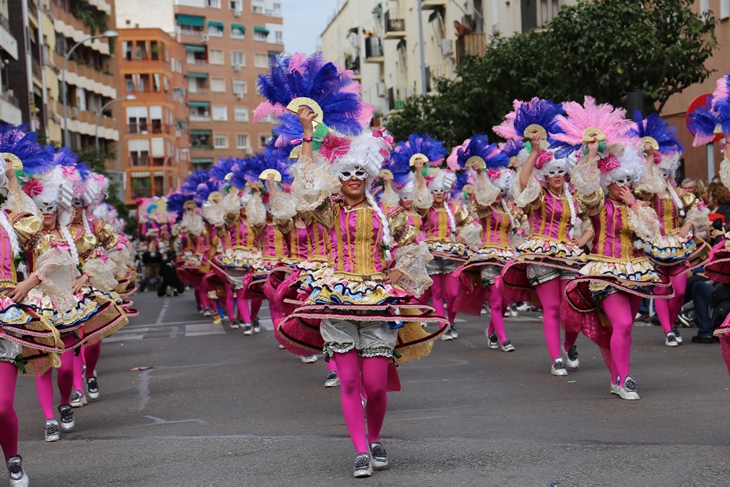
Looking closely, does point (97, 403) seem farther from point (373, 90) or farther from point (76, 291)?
point (373, 90)

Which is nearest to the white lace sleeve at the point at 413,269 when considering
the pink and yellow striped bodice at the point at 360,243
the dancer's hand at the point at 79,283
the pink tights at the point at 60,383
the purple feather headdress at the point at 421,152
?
the pink and yellow striped bodice at the point at 360,243

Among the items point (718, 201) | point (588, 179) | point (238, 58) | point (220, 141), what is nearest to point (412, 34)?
point (718, 201)

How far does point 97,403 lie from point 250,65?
109m

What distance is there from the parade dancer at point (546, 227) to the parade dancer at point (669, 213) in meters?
0.95

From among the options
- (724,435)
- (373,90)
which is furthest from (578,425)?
(373,90)

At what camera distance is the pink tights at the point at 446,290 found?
51.1 ft

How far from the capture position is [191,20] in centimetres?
11331

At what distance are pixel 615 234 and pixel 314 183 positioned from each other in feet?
10.6

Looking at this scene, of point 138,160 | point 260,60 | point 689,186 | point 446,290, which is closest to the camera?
point 689,186

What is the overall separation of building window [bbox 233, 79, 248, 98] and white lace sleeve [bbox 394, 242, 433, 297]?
110 meters

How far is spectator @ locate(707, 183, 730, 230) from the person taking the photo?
15.0m

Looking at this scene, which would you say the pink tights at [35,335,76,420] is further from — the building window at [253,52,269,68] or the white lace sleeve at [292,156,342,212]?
the building window at [253,52,269,68]

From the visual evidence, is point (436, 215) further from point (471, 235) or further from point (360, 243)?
point (360, 243)

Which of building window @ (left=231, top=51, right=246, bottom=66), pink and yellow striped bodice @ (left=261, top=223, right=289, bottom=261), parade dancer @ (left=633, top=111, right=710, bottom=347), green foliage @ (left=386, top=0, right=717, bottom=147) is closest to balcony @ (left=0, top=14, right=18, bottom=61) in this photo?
green foliage @ (left=386, top=0, right=717, bottom=147)
